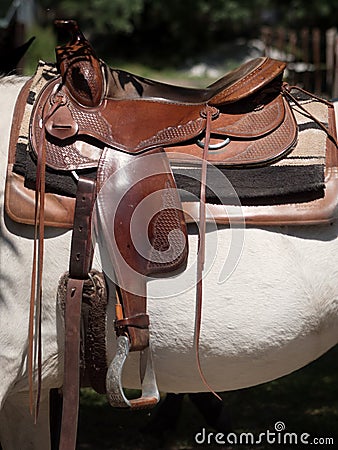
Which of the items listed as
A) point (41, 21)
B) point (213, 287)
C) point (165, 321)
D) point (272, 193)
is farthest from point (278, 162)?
point (41, 21)

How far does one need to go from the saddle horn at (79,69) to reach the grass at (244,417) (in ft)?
6.70

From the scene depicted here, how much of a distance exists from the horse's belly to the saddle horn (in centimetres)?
57

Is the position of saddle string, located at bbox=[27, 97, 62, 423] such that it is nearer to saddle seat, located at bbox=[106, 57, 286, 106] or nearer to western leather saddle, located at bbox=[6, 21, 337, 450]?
western leather saddle, located at bbox=[6, 21, 337, 450]

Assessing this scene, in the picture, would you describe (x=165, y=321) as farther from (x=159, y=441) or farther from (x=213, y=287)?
(x=159, y=441)

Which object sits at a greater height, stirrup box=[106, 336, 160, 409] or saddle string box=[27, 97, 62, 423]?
saddle string box=[27, 97, 62, 423]

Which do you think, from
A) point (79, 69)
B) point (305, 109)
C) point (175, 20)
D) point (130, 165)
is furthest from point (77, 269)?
point (175, 20)

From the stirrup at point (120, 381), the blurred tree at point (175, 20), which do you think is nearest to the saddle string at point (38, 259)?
the stirrup at point (120, 381)

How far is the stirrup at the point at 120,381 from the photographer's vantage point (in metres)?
2.32

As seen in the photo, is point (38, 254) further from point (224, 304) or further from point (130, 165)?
point (224, 304)

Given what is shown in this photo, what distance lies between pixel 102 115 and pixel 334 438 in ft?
7.57

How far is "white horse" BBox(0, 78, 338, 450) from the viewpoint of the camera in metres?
2.30

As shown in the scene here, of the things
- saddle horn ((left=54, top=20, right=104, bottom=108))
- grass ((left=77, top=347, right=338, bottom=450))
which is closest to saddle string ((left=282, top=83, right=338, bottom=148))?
saddle horn ((left=54, top=20, right=104, bottom=108))

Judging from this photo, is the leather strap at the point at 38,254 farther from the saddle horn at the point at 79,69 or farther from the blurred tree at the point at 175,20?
the blurred tree at the point at 175,20

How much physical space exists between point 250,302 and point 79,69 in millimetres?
924
